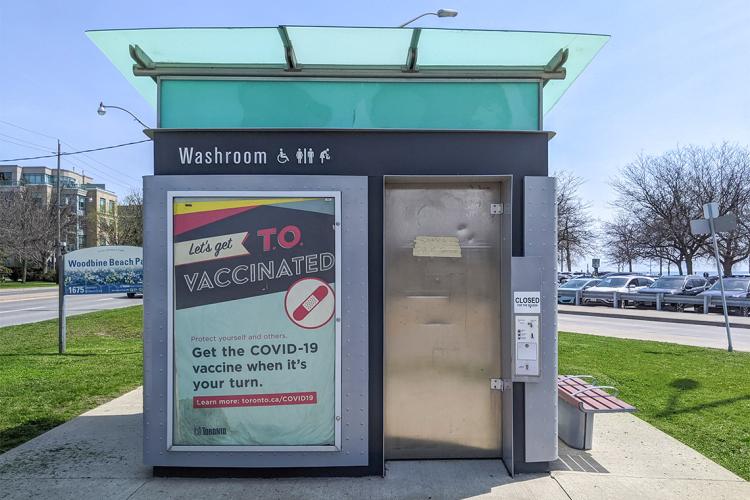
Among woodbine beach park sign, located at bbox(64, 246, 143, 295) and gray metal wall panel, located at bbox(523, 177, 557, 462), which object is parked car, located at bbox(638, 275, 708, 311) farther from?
woodbine beach park sign, located at bbox(64, 246, 143, 295)

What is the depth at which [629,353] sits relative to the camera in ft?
34.4

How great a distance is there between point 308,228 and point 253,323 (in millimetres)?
892

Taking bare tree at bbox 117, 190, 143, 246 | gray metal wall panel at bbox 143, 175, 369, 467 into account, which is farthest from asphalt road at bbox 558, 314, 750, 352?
bare tree at bbox 117, 190, 143, 246

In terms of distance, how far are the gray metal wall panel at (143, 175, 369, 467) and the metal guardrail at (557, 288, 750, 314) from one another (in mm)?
21738

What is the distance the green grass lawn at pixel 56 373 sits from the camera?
19.2 feet

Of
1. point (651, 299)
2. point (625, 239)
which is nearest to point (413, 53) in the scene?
point (651, 299)

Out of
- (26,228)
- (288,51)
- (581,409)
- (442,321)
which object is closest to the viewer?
(288,51)

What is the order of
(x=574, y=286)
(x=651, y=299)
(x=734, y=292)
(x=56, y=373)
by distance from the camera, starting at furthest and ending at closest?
(x=574, y=286), (x=651, y=299), (x=734, y=292), (x=56, y=373)

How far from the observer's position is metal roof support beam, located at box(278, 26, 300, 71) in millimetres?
3676

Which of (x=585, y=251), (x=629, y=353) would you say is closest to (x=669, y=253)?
(x=585, y=251)

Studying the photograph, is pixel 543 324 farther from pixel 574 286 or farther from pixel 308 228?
pixel 574 286

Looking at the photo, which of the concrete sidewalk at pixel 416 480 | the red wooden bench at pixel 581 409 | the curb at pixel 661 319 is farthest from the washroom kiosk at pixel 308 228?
the curb at pixel 661 319

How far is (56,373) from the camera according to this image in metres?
8.33

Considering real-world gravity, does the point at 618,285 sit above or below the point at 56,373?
above
